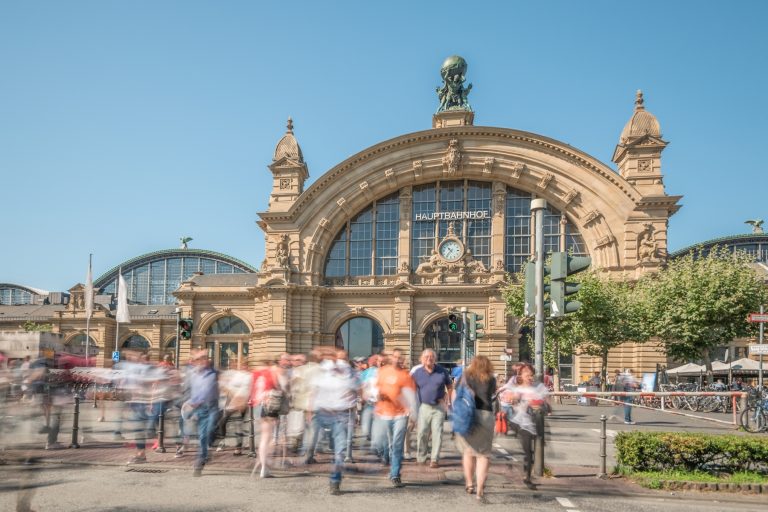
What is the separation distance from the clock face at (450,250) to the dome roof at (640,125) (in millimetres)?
13278

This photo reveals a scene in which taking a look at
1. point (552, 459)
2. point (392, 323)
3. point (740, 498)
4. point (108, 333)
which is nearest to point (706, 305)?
point (392, 323)

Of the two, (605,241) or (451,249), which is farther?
(451,249)

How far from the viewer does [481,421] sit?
33.6 ft

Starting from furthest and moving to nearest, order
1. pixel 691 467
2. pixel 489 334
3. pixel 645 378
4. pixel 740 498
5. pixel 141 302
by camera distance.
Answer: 1. pixel 141 302
2. pixel 489 334
3. pixel 645 378
4. pixel 691 467
5. pixel 740 498

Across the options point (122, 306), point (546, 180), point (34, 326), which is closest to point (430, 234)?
point (546, 180)

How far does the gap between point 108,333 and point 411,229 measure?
37819mm

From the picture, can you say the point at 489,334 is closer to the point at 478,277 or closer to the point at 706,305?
the point at 478,277

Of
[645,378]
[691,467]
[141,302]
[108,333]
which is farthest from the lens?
[141,302]

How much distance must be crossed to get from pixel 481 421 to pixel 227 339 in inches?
1624

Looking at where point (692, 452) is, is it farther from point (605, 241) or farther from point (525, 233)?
point (525, 233)

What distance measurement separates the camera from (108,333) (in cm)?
6738

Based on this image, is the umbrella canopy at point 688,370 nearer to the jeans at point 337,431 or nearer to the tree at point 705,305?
the tree at point 705,305

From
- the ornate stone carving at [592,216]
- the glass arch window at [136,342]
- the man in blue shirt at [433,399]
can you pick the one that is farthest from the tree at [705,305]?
the glass arch window at [136,342]

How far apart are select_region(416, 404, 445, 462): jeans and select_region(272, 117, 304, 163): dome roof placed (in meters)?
37.3
